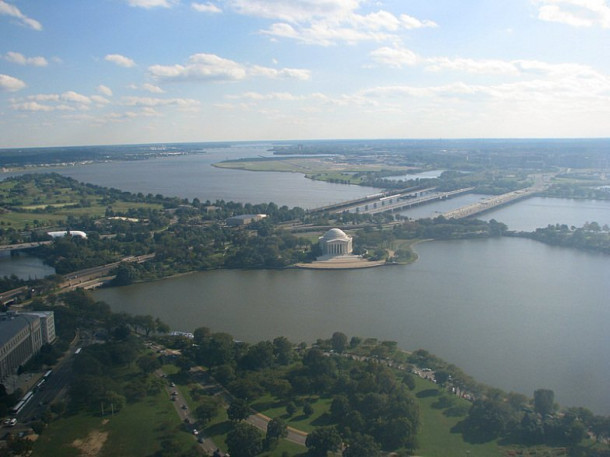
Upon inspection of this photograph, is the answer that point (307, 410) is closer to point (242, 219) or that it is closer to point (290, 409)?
point (290, 409)

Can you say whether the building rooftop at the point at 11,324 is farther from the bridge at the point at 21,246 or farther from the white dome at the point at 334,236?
the bridge at the point at 21,246

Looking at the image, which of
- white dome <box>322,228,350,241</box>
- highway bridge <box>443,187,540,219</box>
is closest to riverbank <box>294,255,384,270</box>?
white dome <box>322,228,350,241</box>

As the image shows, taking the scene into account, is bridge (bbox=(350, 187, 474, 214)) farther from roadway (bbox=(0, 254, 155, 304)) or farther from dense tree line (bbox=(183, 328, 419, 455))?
dense tree line (bbox=(183, 328, 419, 455))

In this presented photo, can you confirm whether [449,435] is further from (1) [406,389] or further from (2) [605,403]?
(2) [605,403]

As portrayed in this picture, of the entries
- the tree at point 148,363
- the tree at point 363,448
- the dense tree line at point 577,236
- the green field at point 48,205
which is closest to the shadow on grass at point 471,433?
the tree at point 363,448

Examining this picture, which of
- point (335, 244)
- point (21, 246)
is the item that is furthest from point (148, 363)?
point (21, 246)
